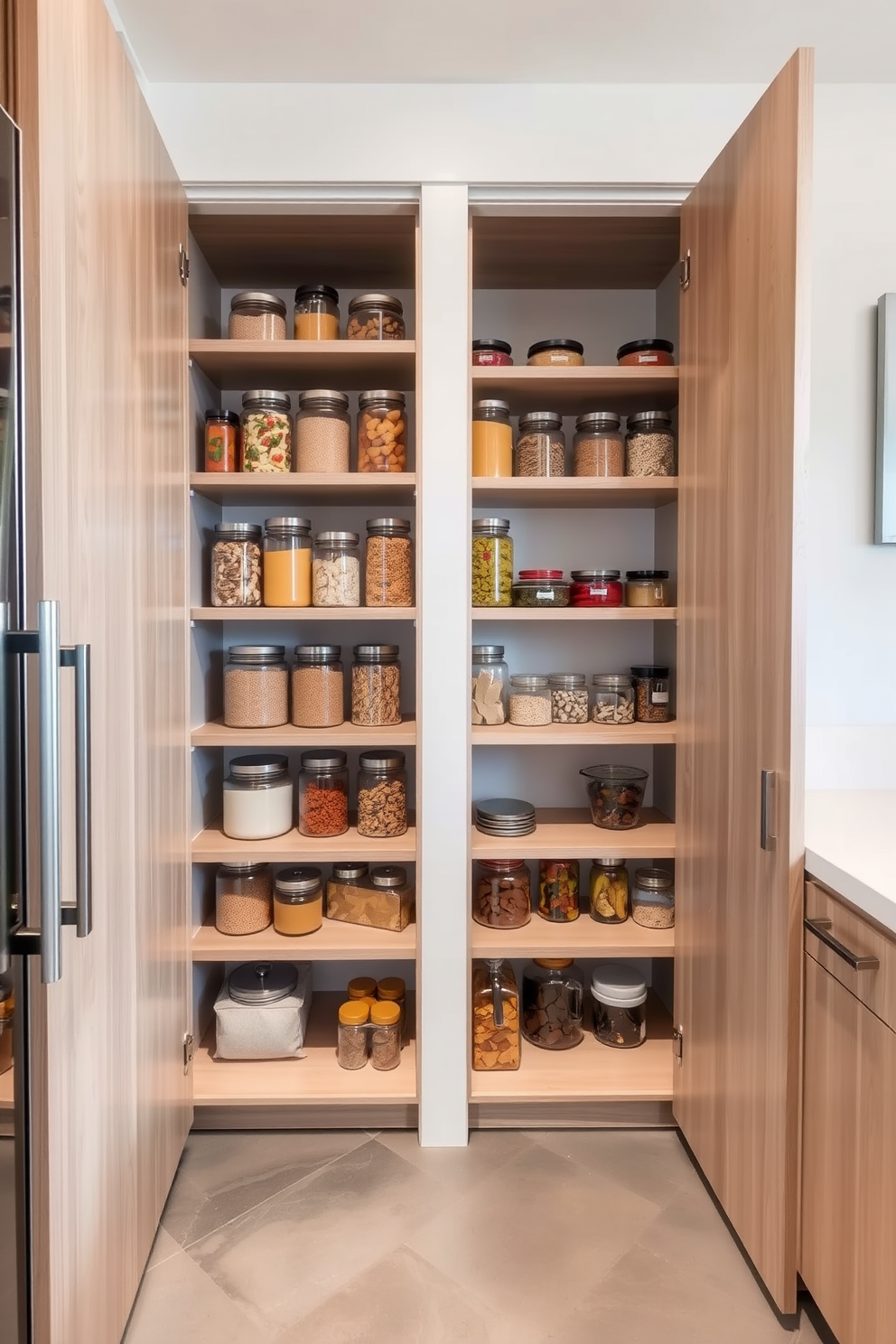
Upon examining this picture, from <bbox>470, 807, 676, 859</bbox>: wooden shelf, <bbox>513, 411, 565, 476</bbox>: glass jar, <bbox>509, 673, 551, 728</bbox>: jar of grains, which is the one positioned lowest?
<bbox>470, 807, 676, 859</bbox>: wooden shelf

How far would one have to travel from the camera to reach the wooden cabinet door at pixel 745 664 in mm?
1290

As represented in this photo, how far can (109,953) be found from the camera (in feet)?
4.02

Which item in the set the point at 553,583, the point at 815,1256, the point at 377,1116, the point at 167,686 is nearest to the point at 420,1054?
the point at 377,1116

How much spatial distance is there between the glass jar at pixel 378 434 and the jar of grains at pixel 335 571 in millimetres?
177

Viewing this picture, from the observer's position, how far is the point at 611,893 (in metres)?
1.98

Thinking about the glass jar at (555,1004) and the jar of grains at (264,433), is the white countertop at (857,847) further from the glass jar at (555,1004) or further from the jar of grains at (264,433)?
the jar of grains at (264,433)

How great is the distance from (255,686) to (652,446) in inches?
42.7

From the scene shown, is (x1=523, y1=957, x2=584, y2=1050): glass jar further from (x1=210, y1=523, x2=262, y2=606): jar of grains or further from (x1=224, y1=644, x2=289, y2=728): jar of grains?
(x1=210, y1=523, x2=262, y2=606): jar of grains

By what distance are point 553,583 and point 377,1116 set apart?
1.30 meters

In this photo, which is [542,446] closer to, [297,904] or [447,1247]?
[297,904]

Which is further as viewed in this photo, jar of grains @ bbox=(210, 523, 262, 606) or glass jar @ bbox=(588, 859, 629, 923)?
glass jar @ bbox=(588, 859, 629, 923)

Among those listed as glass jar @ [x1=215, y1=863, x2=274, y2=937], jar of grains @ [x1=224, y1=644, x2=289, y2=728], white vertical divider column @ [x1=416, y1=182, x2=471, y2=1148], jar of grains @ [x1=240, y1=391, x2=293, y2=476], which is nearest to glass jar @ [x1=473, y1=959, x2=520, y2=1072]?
white vertical divider column @ [x1=416, y1=182, x2=471, y2=1148]

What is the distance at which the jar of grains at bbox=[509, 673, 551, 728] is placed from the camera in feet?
6.29

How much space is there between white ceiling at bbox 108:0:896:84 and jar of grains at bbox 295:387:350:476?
0.59 m
